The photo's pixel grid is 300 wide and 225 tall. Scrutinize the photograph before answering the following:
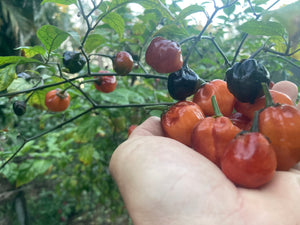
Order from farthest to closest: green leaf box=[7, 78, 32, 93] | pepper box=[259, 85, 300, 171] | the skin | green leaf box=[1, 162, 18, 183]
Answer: green leaf box=[1, 162, 18, 183], green leaf box=[7, 78, 32, 93], pepper box=[259, 85, 300, 171], the skin

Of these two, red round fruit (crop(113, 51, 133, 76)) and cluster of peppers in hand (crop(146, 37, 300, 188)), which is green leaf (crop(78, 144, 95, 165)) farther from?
cluster of peppers in hand (crop(146, 37, 300, 188))

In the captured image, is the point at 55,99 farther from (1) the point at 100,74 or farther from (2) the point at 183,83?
(2) the point at 183,83

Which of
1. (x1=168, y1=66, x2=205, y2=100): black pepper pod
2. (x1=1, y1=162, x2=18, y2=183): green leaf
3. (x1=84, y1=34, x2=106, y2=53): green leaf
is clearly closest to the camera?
(x1=168, y1=66, x2=205, y2=100): black pepper pod

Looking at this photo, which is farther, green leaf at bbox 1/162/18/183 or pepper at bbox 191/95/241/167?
green leaf at bbox 1/162/18/183

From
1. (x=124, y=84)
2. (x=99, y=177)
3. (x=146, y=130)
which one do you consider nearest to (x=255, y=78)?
(x=146, y=130)

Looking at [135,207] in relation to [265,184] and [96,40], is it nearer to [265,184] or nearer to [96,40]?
[265,184]

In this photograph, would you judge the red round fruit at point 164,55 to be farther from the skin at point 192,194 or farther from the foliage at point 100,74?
the skin at point 192,194

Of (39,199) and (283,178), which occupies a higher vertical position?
(283,178)

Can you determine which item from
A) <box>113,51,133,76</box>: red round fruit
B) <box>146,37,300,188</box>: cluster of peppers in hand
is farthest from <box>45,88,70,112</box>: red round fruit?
<box>146,37,300,188</box>: cluster of peppers in hand
